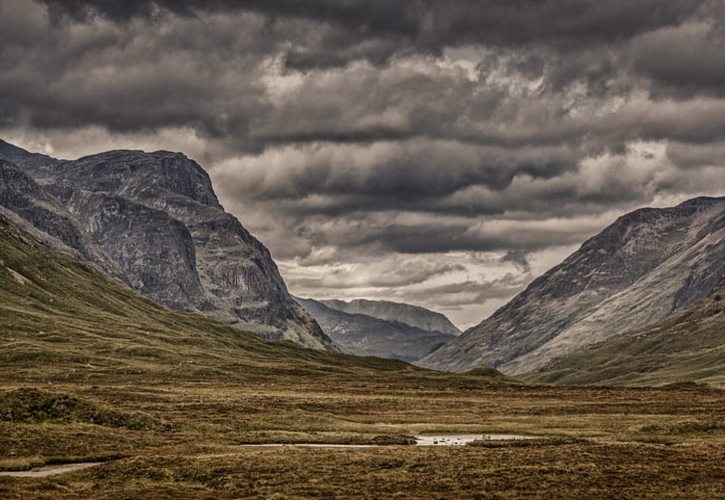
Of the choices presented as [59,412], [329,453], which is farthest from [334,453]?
[59,412]

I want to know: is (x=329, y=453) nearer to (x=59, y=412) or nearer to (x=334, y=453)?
(x=334, y=453)

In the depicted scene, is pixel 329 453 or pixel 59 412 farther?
pixel 59 412

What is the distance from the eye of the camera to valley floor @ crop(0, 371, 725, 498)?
169 feet

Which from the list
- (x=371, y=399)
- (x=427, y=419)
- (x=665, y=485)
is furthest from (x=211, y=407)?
(x=665, y=485)

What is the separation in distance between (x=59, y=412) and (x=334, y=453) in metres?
29.6

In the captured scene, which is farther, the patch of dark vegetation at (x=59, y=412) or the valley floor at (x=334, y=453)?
the patch of dark vegetation at (x=59, y=412)

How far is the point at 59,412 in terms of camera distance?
258ft

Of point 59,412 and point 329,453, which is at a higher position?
point 59,412

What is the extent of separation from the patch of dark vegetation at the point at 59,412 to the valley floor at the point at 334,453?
17cm

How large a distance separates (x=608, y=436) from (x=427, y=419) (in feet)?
90.3

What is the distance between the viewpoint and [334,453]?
68062 millimetres

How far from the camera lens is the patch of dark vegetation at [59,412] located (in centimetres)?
7596

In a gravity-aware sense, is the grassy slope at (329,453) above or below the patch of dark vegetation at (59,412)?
below

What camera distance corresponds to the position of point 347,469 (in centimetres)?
5909
